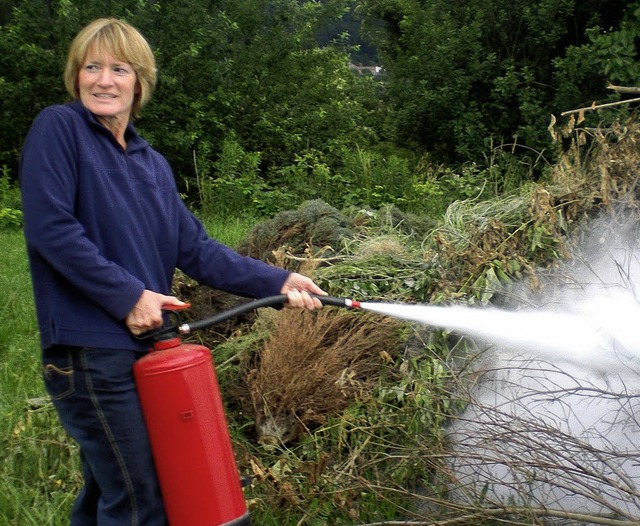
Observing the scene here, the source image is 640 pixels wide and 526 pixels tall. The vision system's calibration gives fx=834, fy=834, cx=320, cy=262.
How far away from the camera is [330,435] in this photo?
364 cm

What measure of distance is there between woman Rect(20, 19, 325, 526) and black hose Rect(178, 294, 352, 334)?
0.09 metres

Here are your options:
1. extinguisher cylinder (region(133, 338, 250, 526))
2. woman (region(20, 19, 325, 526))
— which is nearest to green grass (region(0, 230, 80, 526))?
woman (region(20, 19, 325, 526))

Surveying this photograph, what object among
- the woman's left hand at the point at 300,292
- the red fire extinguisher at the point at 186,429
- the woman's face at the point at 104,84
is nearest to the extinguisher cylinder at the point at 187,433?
the red fire extinguisher at the point at 186,429

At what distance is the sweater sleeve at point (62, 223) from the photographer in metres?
2.30

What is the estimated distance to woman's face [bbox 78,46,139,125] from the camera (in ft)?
8.19

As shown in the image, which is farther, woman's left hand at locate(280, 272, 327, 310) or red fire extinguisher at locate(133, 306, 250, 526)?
woman's left hand at locate(280, 272, 327, 310)

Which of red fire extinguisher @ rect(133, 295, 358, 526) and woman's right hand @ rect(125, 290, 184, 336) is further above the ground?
woman's right hand @ rect(125, 290, 184, 336)

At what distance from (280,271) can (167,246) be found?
15.7 inches

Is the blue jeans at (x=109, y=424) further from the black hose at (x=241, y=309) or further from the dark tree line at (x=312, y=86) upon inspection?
the dark tree line at (x=312, y=86)

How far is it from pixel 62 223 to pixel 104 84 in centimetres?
47

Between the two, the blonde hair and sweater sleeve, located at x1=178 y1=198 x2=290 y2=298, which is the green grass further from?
the blonde hair

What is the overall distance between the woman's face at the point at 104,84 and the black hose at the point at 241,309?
673 millimetres

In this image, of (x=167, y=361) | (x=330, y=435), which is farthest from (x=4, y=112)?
(x=167, y=361)

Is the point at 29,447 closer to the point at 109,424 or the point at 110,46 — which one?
the point at 109,424
